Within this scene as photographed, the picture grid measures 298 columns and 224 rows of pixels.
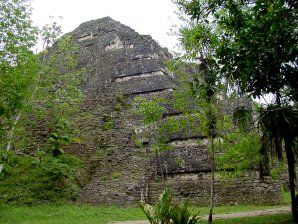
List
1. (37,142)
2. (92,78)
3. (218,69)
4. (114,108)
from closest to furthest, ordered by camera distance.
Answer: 1. (218,69)
2. (37,142)
3. (114,108)
4. (92,78)

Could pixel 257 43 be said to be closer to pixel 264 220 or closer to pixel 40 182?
pixel 264 220

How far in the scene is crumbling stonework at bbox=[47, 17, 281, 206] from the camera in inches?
549

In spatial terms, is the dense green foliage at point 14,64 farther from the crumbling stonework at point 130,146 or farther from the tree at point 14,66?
the crumbling stonework at point 130,146

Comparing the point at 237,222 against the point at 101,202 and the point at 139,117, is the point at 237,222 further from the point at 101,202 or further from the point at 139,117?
the point at 139,117

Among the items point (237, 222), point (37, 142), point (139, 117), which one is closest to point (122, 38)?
point (139, 117)

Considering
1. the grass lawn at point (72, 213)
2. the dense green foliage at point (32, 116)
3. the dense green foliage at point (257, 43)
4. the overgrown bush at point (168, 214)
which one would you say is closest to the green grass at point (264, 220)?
the overgrown bush at point (168, 214)

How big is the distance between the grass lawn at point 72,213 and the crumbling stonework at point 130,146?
648 mm

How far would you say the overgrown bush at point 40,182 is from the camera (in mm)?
13625

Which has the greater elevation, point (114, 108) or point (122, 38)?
point (122, 38)

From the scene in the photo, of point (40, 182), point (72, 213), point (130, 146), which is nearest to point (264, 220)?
point (72, 213)

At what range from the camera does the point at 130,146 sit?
54.5 feet

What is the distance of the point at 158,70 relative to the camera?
21609mm

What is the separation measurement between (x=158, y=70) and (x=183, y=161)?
A: 7.83 metres

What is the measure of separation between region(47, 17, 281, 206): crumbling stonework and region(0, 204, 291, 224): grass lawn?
2.13 ft
